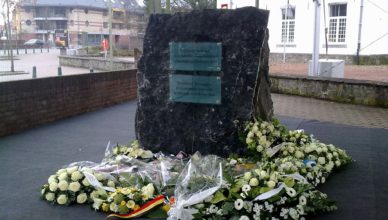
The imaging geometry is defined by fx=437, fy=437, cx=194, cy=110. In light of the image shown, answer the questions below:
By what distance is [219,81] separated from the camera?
5.67 metres

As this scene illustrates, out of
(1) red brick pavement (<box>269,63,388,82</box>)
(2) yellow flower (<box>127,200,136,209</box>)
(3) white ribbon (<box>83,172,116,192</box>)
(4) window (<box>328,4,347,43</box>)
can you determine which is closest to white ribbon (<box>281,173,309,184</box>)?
(2) yellow flower (<box>127,200,136,209</box>)

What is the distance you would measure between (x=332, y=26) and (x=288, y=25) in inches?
129

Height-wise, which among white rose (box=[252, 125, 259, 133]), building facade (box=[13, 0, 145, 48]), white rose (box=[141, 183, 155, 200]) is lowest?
white rose (box=[141, 183, 155, 200])

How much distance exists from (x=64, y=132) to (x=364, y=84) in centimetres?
762

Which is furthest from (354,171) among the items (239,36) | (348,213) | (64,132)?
(64,132)

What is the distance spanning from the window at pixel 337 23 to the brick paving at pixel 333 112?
16895mm

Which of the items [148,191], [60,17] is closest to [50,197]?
[148,191]

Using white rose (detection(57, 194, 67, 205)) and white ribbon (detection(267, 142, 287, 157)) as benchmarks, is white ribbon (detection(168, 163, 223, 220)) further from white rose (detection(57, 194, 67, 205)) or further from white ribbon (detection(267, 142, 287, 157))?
white ribbon (detection(267, 142, 287, 157))

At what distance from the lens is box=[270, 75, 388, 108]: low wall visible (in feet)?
36.7

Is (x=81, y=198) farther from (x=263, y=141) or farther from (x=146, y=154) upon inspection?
(x=263, y=141)

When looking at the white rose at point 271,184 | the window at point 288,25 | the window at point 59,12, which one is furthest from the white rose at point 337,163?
the window at point 59,12

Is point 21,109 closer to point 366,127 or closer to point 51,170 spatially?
point 51,170

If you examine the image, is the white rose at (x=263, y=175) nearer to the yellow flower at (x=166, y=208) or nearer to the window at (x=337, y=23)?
the yellow flower at (x=166, y=208)

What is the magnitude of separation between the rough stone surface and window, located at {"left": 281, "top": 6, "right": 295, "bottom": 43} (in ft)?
82.5
